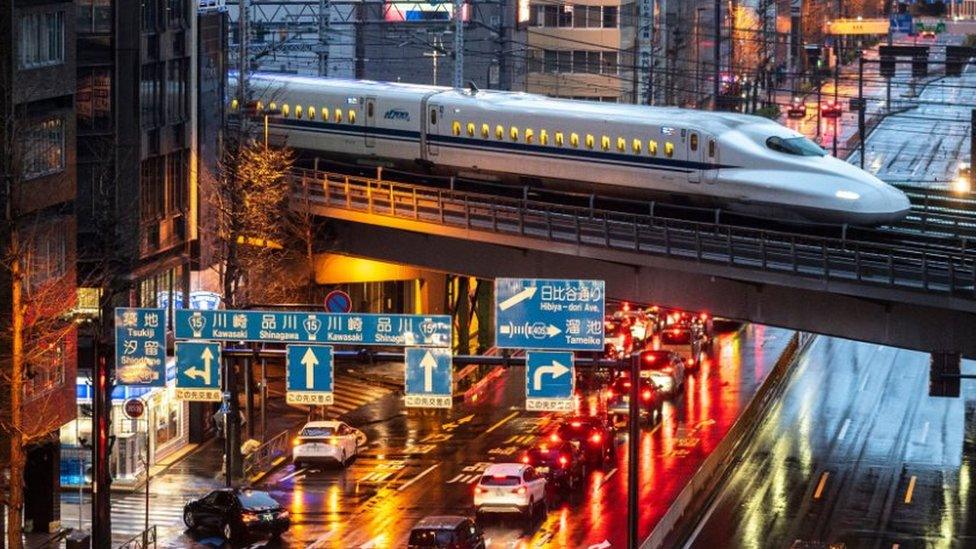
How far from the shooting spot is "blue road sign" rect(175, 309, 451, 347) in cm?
4141

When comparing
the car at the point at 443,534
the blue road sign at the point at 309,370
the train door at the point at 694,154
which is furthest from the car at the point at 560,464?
the blue road sign at the point at 309,370

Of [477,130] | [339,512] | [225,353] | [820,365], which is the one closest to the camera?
[225,353]

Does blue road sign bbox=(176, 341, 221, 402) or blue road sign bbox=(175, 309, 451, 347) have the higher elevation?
blue road sign bbox=(175, 309, 451, 347)

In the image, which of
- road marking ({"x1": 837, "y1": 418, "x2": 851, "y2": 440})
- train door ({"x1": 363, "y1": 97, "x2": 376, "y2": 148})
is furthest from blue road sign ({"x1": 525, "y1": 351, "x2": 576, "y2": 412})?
train door ({"x1": 363, "y1": 97, "x2": 376, "y2": 148})

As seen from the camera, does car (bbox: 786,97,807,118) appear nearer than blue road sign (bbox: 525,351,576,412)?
No

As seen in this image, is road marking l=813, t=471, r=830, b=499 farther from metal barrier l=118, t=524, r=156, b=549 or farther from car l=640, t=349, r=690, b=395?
metal barrier l=118, t=524, r=156, b=549

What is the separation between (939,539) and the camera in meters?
50.7

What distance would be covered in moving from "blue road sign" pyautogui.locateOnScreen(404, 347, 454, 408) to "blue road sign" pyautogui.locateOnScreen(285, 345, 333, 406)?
1556 millimetres

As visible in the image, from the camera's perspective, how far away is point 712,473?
57906 millimetres

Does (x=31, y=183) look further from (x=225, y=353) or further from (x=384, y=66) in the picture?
(x=384, y=66)

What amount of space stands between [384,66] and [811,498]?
5262 cm

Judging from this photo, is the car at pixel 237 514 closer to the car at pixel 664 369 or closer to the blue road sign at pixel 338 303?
the blue road sign at pixel 338 303

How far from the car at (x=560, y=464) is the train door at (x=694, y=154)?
8.86 meters

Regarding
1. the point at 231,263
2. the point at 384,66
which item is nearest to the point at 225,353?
the point at 231,263
